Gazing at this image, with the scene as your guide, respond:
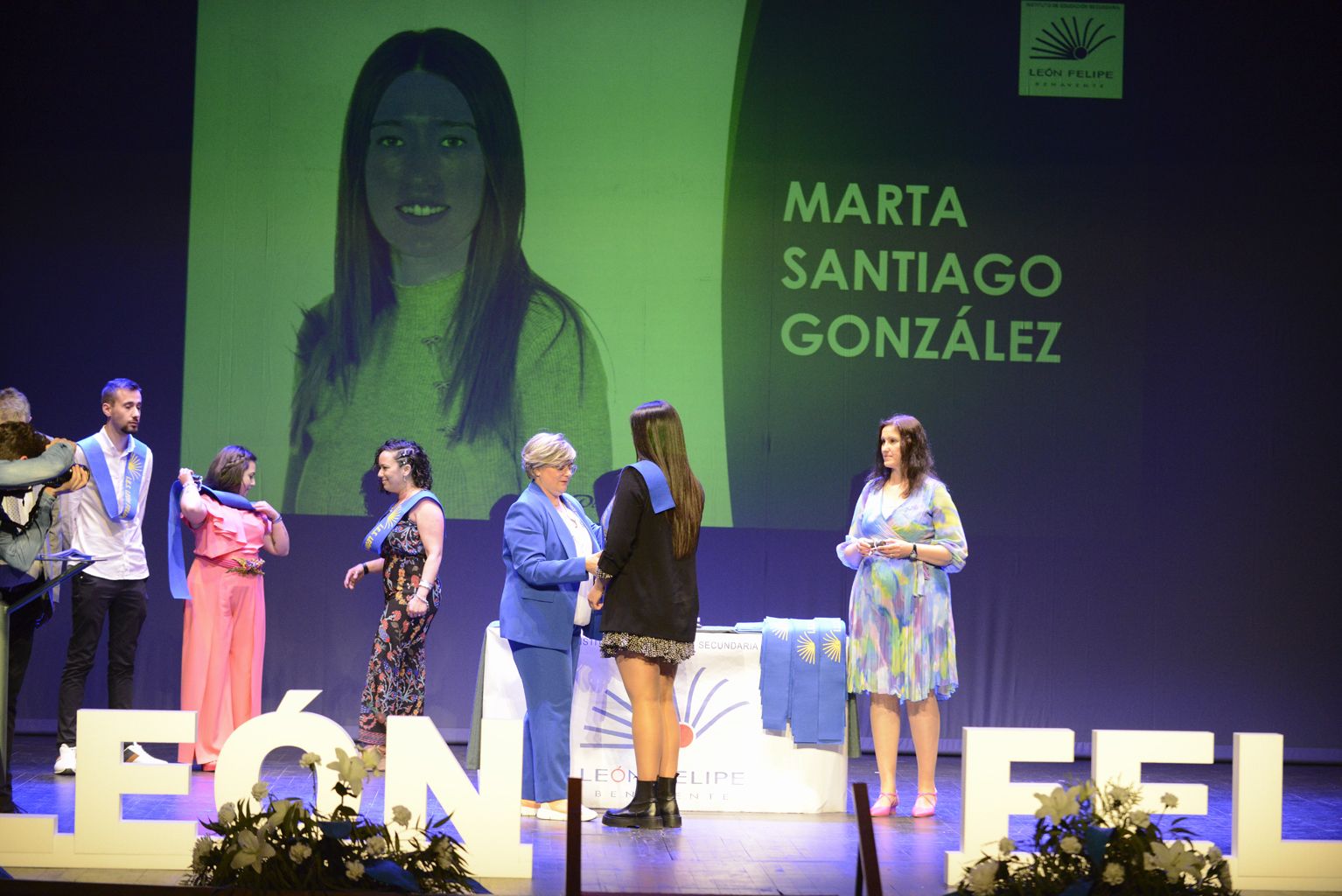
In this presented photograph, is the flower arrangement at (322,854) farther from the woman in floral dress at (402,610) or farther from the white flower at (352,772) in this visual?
the woman in floral dress at (402,610)

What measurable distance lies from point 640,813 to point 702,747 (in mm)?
550

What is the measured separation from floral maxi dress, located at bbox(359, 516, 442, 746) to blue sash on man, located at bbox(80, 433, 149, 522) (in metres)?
1.13

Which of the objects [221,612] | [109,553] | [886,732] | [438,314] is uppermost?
[438,314]

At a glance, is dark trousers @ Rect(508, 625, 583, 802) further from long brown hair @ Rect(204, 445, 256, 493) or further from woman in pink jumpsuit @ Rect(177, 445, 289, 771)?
long brown hair @ Rect(204, 445, 256, 493)

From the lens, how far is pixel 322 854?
316 centimetres

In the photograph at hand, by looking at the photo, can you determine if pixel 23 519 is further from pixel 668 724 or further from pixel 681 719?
pixel 681 719

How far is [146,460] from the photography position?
6.23m

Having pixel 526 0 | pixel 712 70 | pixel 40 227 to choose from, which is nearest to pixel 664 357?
pixel 712 70

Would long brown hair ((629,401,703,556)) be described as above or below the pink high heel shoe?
above

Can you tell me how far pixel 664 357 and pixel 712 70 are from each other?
157 centimetres

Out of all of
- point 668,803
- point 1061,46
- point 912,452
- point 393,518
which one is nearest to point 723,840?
point 668,803

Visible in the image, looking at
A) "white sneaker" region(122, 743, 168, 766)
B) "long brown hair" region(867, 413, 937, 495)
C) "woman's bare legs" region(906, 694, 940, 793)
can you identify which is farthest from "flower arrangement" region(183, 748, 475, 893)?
"white sneaker" region(122, 743, 168, 766)

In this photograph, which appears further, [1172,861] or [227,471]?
[227,471]

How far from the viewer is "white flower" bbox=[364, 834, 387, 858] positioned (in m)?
3.13
